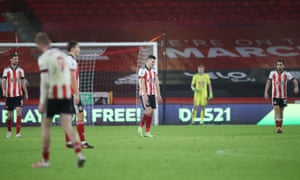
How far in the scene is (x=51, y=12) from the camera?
2770 cm

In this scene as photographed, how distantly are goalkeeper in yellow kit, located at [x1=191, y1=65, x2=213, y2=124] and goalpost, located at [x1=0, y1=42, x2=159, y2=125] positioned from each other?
171 centimetres

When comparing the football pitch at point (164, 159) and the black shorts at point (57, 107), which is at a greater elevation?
the black shorts at point (57, 107)

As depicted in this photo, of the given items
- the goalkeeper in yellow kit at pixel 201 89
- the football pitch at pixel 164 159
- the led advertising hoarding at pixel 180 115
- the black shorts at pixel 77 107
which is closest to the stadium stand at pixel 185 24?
the goalkeeper in yellow kit at pixel 201 89

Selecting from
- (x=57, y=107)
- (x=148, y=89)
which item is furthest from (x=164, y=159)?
(x=148, y=89)

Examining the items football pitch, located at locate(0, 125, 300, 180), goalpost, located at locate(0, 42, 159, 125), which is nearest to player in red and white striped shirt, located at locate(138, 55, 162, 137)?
football pitch, located at locate(0, 125, 300, 180)

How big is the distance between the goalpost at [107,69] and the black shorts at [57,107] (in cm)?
1299

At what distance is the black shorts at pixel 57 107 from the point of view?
9.38m

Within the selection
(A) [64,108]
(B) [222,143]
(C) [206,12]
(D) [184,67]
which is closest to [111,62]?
(D) [184,67]

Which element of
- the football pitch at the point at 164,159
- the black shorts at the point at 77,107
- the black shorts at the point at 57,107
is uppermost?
the black shorts at the point at 77,107

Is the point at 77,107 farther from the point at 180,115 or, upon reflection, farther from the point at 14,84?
the point at 180,115

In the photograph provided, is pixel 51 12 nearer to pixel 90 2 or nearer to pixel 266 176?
pixel 90 2

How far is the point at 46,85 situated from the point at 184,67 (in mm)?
16663

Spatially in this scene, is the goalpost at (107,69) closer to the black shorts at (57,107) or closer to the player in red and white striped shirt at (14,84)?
the player in red and white striped shirt at (14,84)

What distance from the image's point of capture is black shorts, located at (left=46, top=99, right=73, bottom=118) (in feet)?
30.8
